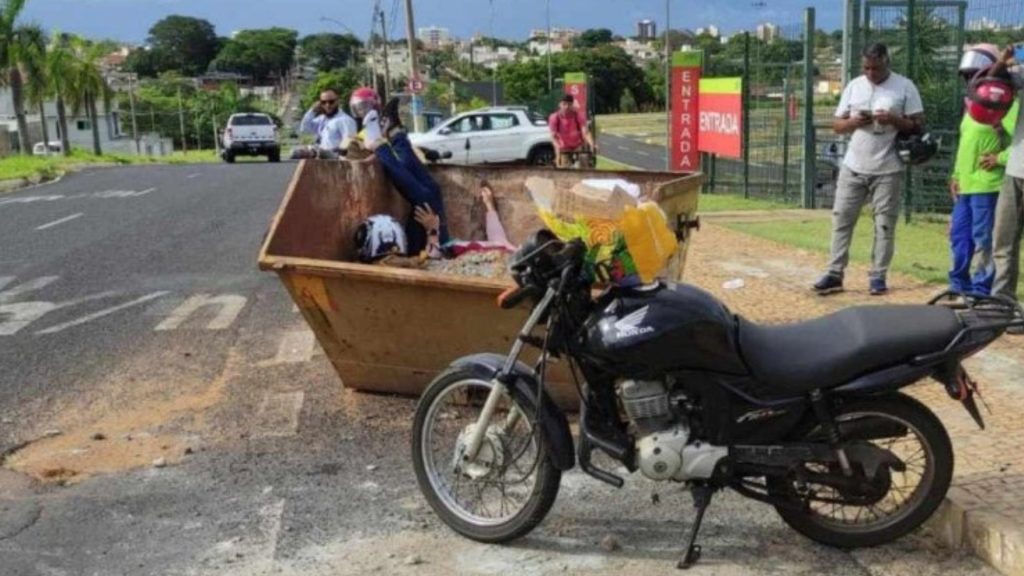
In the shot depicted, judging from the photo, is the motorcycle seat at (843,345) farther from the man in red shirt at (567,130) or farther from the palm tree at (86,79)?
the palm tree at (86,79)

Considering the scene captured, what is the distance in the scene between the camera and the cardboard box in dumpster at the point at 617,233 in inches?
167

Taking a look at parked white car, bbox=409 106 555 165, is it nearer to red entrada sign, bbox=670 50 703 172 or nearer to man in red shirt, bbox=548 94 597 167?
man in red shirt, bbox=548 94 597 167

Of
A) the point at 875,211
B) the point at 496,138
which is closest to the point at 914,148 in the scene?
the point at 875,211

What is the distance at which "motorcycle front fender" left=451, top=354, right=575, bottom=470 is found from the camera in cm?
445

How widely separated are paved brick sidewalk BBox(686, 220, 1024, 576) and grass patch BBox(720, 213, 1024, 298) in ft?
1.23

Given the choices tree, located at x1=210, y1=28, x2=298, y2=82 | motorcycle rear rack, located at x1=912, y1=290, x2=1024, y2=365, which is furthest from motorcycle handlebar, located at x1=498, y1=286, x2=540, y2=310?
tree, located at x1=210, y1=28, x2=298, y2=82

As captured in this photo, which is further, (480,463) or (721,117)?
(721,117)

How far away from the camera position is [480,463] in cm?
470

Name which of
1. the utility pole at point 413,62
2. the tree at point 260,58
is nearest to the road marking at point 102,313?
the utility pole at point 413,62

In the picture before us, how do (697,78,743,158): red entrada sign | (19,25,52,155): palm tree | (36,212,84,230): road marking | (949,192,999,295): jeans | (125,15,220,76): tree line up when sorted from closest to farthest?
1. (949,192,999,295): jeans
2. (36,212,84,230): road marking
3. (697,78,743,158): red entrada sign
4. (19,25,52,155): palm tree
5. (125,15,220,76): tree

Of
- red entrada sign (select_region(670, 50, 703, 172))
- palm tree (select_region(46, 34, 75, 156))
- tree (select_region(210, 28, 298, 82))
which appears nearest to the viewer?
red entrada sign (select_region(670, 50, 703, 172))

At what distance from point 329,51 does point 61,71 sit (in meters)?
95.0

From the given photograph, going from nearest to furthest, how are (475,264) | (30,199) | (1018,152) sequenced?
(1018,152) < (475,264) < (30,199)

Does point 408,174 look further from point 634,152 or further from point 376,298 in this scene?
point 634,152
